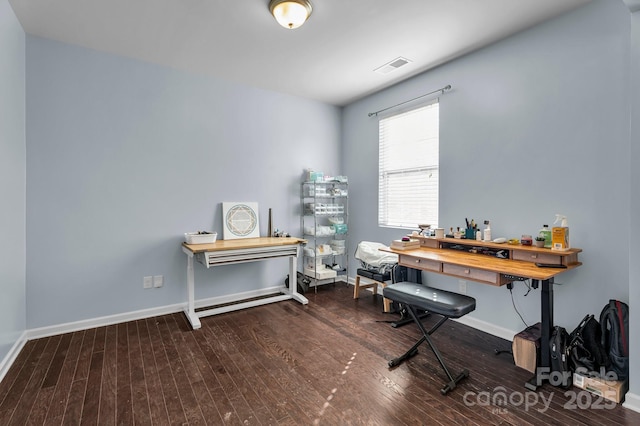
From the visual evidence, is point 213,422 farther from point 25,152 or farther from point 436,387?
point 25,152

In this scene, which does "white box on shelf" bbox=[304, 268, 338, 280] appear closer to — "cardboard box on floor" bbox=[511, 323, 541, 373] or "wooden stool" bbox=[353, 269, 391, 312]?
"wooden stool" bbox=[353, 269, 391, 312]

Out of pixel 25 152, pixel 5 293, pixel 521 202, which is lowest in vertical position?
A: pixel 5 293

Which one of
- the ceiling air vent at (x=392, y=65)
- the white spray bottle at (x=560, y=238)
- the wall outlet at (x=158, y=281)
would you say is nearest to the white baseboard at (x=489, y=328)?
the white spray bottle at (x=560, y=238)

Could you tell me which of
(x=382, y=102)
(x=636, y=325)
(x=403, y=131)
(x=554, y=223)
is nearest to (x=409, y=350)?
(x=636, y=325)

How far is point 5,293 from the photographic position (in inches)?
88.5

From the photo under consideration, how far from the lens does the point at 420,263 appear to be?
8.93 feet

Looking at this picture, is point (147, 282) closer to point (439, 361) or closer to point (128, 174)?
point (128, 174)

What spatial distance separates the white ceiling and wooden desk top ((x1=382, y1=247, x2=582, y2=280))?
1.91 meters

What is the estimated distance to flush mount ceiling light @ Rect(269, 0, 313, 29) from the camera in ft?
7.29

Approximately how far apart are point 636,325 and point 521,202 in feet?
3.73

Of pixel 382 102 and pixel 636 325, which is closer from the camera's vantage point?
pixel 636 325

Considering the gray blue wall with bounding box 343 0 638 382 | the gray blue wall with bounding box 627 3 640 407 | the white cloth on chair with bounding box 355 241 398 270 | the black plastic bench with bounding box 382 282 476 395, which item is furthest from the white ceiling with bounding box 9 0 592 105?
the black plastic bench with bounding box 382 282 476 395

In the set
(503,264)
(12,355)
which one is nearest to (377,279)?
(503,264)

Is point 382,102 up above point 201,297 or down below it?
above
